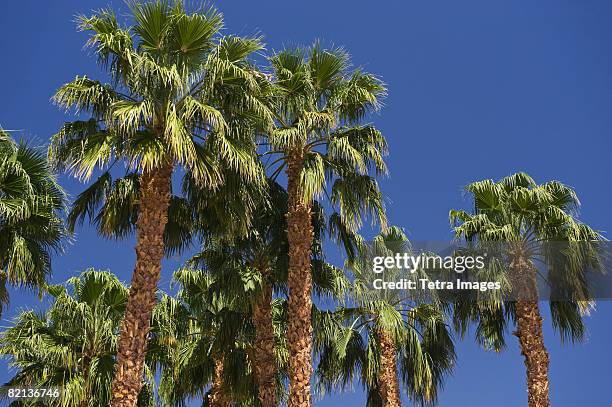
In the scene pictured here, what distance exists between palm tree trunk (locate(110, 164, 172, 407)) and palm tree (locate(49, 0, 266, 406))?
0.02 meters

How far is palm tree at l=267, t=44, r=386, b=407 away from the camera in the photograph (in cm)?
1488

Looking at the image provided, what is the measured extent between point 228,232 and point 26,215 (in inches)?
150

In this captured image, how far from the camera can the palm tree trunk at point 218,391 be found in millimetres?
18438

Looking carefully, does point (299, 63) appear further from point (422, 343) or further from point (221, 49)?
point (422, 343)

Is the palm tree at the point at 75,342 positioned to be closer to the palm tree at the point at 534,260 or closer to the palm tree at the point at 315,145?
the palm tree at the point at 315,145

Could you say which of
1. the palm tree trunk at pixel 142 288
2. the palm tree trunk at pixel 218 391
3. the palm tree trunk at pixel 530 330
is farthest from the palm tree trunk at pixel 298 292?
the palm tree trunk at pixel 530 330

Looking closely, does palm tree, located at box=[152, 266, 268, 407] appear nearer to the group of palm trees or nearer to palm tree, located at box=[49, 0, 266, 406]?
the group of palm trees

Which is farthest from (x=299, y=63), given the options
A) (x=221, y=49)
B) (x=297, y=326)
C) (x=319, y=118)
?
(x=297, y=326)

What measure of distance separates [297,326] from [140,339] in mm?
3323

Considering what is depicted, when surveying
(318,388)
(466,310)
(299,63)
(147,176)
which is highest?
(299,63)

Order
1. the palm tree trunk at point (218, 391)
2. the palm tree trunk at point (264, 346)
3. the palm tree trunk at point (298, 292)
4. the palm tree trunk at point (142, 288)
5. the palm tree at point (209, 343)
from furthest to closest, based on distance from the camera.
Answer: the palm tree trunk at point (218, 391) → the palm tree at point (209, 343) → the palm tree trunk at point (264, 346) → the palm tree trunk at point (298, 292) → the palm tree trunk at point (142, 288)

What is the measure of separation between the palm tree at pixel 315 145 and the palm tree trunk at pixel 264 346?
213 cm

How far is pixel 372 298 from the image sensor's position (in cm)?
1964

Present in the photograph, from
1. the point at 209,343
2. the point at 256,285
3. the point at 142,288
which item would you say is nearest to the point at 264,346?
the point at 256,285
